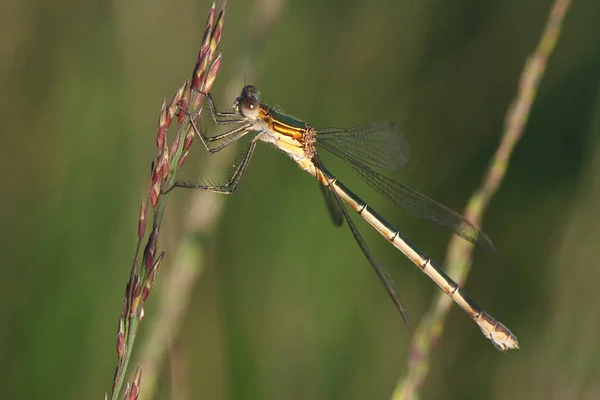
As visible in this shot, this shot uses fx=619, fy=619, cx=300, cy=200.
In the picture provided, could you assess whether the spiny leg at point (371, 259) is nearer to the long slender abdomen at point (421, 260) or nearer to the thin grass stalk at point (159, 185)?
the long slender abdomen at point (421, 260)

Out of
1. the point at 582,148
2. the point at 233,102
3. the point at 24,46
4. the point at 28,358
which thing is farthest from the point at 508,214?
the point at 24,46

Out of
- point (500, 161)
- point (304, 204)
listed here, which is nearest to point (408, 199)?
point (304, 204)

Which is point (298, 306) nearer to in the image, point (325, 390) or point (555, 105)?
point (325, 390)

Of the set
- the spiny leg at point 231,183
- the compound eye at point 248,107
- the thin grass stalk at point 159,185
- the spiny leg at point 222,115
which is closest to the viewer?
the thin grass stalk at point 159,185

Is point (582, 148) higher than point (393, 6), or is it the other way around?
point (393, 6)

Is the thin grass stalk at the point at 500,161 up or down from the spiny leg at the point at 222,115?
down

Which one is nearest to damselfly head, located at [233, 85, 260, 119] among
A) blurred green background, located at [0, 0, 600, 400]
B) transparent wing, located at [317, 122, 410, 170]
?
blurred green background, located at [0, 0, 600, 400]

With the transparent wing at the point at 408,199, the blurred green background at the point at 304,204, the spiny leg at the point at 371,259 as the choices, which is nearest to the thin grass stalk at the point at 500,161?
the spiny leg at the point at 371,259
